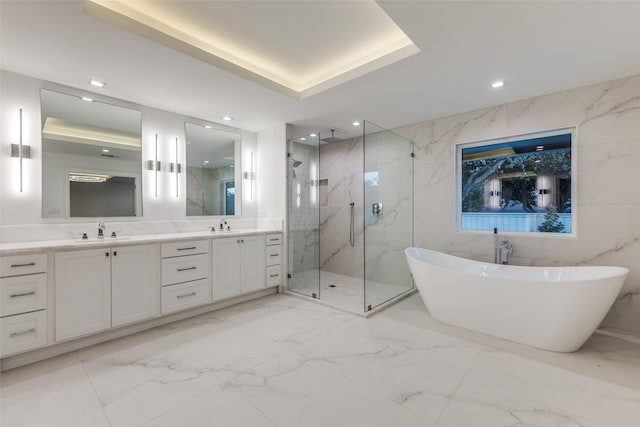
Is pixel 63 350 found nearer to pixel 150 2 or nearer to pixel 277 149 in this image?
pixel 150 2

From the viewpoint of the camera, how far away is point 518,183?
3295 millimetres

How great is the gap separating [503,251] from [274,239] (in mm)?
2853

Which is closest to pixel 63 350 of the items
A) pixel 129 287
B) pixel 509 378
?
pixel 129 287

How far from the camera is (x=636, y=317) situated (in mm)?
2527

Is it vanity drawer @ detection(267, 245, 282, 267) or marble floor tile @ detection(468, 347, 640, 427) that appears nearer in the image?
marble floor tile @ detection(468, 347, 640, 427)

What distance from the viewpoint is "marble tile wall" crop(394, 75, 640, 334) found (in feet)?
8.36

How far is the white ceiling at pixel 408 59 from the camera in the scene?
1.73 m

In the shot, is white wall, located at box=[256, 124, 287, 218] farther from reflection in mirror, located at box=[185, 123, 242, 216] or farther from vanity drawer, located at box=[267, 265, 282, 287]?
vanity drawer, located at box=[267, 265, 282, 287]

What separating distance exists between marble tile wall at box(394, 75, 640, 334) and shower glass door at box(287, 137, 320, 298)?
7.24 ft

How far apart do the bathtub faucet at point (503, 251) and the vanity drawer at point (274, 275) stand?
2.81m

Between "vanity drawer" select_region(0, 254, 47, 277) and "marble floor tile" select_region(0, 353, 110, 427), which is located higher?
"vanity drawer" select_region(0, 254, 47, 277)

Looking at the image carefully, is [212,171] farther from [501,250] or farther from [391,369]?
[501,250]

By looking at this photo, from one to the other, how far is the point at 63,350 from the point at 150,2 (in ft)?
9.22

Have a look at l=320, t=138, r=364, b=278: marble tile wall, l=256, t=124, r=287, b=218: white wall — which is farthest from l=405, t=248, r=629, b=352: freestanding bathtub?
l=256, t=124, r=287, b=218: white wall
